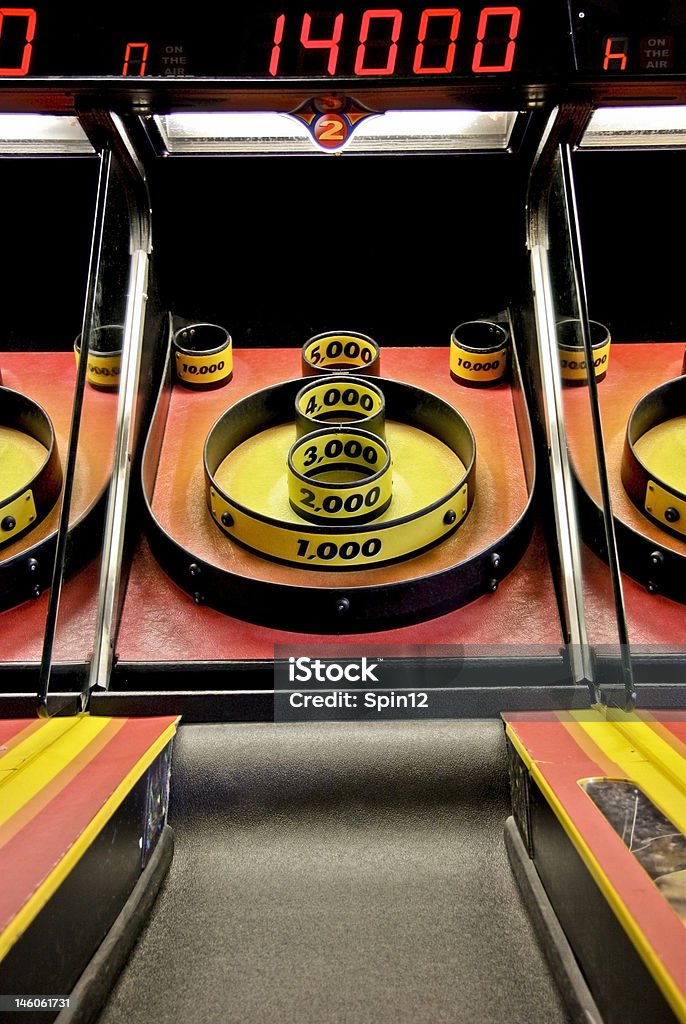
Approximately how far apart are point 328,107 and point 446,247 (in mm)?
691

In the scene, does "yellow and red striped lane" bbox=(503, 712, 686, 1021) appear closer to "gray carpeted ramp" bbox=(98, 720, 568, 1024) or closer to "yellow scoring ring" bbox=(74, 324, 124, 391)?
"gray carpeted ramp" bbox=(98, 720, 568, 1024)

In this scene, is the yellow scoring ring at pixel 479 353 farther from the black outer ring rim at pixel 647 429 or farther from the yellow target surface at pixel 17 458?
the yellow target surface at pixel 17 458

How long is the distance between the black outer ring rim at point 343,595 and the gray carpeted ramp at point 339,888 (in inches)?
8.8

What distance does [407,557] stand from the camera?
6.19 ft

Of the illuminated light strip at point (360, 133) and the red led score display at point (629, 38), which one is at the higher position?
the illuminated light strip at point (360, 133)

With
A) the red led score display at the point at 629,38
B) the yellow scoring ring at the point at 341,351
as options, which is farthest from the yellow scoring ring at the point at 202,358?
the red led score display at the point at 629,38

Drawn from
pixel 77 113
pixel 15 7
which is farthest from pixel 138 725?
pixel 15 7

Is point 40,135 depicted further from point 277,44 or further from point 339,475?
point 339,475

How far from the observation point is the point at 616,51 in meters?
1.68

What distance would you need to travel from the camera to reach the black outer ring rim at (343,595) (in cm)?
177

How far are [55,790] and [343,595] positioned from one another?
26.5 inches

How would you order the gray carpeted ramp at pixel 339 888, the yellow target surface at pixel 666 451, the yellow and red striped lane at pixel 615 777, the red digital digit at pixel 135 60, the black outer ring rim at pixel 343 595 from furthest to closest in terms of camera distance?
the yellow target surface at pixel 666 451
the black outer ring rim at pixel 343 595
the red digital digit at pixel 135 60
the gray carpeted ramp at pixel 339 888
the yellow and red striped lane at pixel 615 777

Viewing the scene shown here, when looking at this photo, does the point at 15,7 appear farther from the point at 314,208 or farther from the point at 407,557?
the point at 407,557

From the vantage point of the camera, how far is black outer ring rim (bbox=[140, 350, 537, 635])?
5.81 feet
